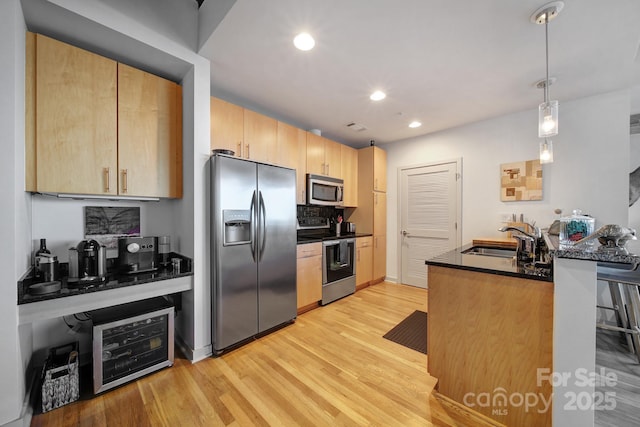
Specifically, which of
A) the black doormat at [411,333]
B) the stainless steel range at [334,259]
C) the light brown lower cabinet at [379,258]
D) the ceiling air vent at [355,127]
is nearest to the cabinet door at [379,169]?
the ceiling air vent at [355,127]

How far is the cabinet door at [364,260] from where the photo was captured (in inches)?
145

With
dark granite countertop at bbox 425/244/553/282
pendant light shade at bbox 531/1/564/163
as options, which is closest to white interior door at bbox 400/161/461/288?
pendant light shade at bbox 531/1/564/163

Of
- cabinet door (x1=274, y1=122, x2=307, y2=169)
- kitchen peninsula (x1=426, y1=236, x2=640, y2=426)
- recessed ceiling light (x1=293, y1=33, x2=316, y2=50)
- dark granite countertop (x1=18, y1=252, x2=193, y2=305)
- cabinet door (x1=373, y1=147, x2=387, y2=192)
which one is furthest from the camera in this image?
cabinet door (x1=373, y1=147, x2=387, y2=192)

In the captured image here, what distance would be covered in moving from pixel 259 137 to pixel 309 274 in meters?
1.77

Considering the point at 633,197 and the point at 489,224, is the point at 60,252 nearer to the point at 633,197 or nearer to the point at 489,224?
the point at 489,224

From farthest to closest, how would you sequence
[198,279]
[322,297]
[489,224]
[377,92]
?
[489,224]
[322,297]
[377,92]
[198,279]

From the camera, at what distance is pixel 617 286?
2.29 m

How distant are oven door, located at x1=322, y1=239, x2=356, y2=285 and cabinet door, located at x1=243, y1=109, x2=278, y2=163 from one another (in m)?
1.36

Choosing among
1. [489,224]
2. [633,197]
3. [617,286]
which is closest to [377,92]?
[489,224]

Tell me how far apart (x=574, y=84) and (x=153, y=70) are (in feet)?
13.6

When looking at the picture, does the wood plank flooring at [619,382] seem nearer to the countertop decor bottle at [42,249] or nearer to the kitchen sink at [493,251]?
the kitchen sink at [493,251]

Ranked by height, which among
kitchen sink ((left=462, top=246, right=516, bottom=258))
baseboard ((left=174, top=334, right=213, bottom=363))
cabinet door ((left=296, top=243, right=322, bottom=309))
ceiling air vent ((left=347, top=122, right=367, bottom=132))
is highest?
ceiling air vent ((left=347, top=122, right=367, bottom=132))

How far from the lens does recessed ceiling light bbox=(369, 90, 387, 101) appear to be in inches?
101

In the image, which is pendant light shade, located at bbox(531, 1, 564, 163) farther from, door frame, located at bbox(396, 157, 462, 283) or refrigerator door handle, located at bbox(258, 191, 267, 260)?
refrigerator door handle, located at bbox(258, 191, 267, 260)
